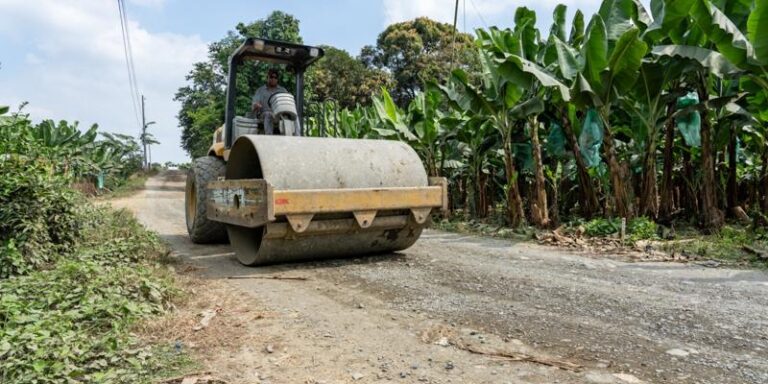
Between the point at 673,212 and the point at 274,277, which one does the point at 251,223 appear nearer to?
the point at 274,277

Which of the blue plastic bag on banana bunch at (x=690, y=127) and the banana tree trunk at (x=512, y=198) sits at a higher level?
the blue plastic bag on banana bunch at (x=690, y=127)

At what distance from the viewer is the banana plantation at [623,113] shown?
7.49 meters

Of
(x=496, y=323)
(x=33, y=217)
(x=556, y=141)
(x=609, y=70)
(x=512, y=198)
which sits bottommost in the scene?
(x=496, y=323)

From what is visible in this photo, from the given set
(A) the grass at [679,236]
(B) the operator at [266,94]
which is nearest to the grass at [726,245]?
(A) the grass at [679,236]

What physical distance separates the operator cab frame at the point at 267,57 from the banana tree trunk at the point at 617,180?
4.21 metres

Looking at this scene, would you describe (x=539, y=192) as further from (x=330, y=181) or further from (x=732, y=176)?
(x=330, y=181)

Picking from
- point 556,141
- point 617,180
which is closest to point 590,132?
point 617,180

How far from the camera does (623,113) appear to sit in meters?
9.48

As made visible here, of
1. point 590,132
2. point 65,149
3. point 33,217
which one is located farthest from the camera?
point 65,149

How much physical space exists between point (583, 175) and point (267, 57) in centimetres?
524

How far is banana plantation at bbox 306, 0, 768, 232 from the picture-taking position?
7492mm

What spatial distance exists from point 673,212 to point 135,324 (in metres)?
8.37

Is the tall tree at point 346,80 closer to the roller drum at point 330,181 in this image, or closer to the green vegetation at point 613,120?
the green vegetation at point 613,120

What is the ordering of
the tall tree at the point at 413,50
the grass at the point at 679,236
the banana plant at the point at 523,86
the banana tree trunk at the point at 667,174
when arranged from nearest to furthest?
1. the grass at the point at 679,236
2. the banana plant at the point at 523,86
3. the banana tree trunk at the point at 667,174
4. the tall tree at the point at 413,50
